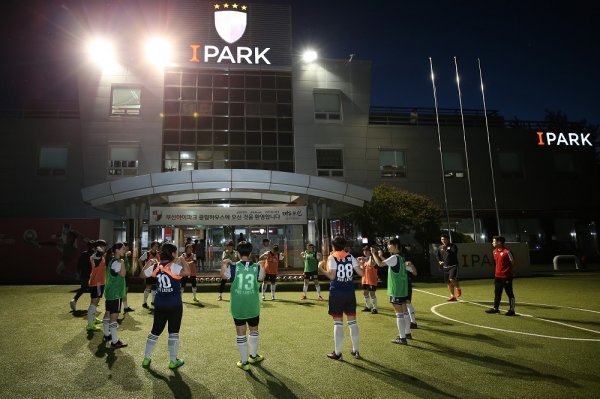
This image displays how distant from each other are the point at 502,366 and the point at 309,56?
89.9 ft

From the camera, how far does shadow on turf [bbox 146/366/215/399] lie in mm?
4703

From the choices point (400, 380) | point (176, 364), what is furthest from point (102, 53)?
point (400, 380)

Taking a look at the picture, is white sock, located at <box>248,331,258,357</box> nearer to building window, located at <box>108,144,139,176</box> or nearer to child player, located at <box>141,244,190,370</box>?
child player, located at <box>141,244,190,370</box>

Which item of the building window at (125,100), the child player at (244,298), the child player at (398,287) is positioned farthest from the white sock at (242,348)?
the building window at (125,100)

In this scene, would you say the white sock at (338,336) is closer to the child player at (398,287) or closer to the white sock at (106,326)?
the child player at (398,287)

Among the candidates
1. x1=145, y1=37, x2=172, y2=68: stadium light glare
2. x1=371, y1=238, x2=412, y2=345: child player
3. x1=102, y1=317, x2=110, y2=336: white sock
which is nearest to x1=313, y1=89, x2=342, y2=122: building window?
x1=145, y1=37, x2=172, y2=68: stadium light glare

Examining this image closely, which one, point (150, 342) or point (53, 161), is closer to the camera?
point (150, 342)

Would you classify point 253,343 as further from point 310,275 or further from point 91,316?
point 310,275

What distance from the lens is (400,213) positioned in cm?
2158

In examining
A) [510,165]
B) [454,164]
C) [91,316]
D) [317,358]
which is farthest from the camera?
[510,165]

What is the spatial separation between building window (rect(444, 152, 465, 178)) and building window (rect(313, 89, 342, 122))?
32.8 feet

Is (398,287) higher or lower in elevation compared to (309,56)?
lower

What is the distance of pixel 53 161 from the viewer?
25109mm

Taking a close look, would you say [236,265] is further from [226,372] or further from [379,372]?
[379,372]
